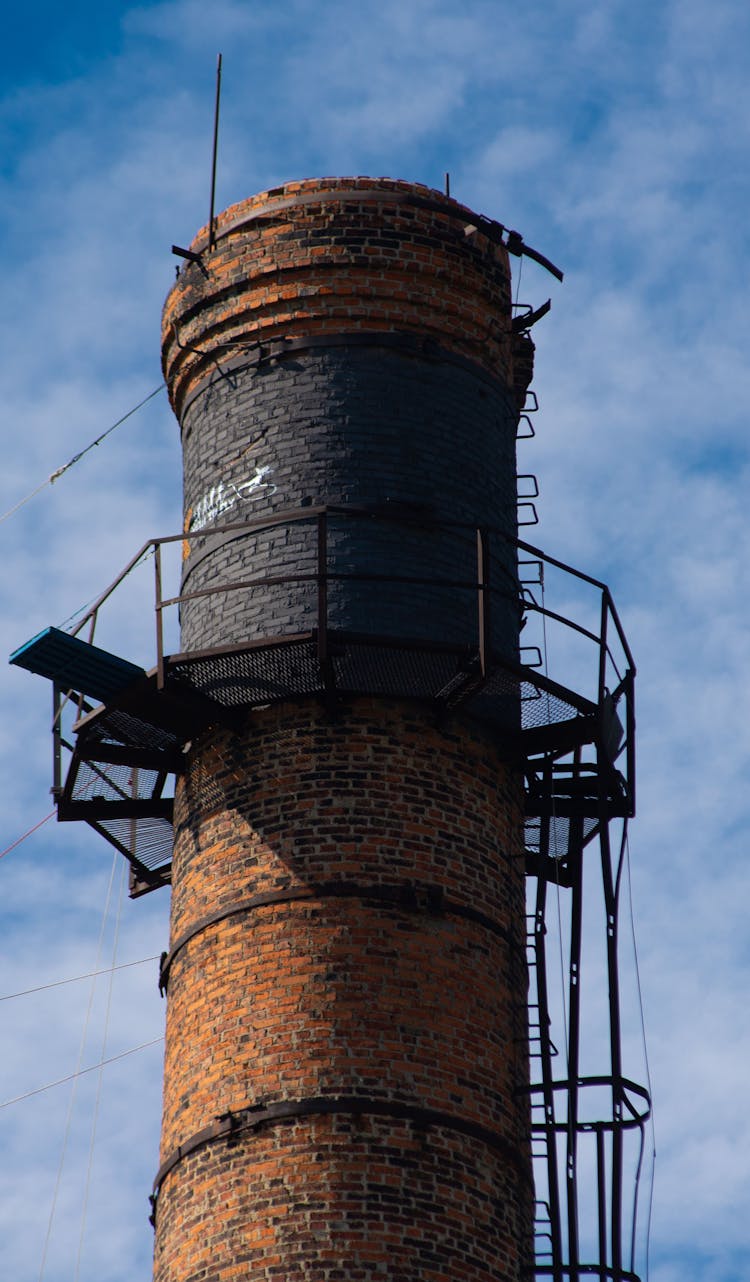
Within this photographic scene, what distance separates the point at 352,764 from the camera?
18.7 meters

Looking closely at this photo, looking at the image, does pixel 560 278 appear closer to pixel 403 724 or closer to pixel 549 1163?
pixel 403 724

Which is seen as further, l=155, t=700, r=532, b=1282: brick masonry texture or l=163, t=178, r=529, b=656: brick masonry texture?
l=163, t=178, r=529, b=656: brick masonry texture

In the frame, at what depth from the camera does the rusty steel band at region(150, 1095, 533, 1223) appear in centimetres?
1733

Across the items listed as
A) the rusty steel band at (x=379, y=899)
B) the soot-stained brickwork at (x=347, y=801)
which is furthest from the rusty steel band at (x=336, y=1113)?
the rusty steel band at (x=379, y=899)

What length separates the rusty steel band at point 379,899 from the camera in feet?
59.7

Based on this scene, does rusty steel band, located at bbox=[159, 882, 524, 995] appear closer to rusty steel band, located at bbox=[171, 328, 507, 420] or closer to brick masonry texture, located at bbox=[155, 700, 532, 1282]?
brick masonry texture, located at bbox=[155, 700, 532, 1282]

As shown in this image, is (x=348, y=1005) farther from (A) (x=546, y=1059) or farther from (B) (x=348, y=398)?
(B) (x=348, y=398)

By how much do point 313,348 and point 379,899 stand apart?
507cm

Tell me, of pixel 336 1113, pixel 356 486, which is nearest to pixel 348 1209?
pixel 336 1113

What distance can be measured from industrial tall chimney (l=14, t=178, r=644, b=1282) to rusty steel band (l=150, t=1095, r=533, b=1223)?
26mm

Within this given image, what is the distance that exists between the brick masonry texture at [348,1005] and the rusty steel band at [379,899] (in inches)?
1.6

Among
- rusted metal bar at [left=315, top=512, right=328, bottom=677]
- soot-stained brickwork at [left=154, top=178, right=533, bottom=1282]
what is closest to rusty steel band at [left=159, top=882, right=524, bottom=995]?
soot-stained brickwork at [left=154, top=178, right=533, bottom=1282]

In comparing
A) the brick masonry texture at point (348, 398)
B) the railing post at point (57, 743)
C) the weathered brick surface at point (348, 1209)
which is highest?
the brick masonry texture at point (348, 398)

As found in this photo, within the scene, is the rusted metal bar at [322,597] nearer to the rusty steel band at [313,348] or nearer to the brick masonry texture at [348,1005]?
the brick masonry texture at [348,1005]
